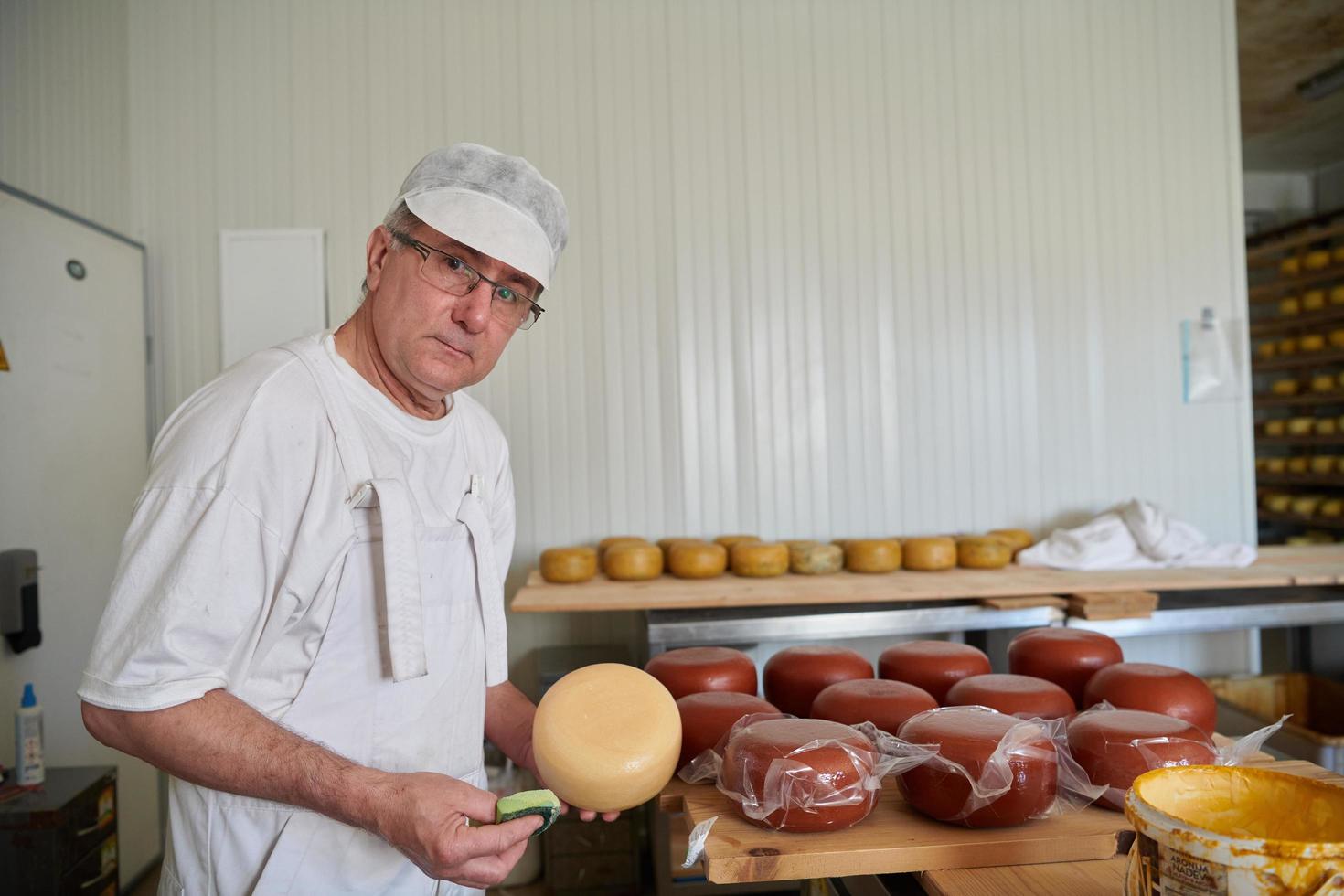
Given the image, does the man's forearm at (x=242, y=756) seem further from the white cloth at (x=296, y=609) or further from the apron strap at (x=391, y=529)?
the apron strap at (x=391, y=529)

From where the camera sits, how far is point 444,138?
Result: 3.37 m

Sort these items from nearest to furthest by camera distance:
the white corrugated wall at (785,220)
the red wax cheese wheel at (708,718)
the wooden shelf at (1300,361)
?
1. the red wax cheese wheel at (708,718)
2. the white corrugated wall at (785,220)
3. the wooden shelf at (1300,361)

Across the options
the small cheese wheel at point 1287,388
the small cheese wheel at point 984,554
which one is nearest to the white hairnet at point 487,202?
the small cheese wheel at point 984,554

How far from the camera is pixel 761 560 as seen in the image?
3008 millimetres

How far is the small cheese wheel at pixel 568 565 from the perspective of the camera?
2941mm

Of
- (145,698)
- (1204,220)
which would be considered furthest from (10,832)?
(1204,220)

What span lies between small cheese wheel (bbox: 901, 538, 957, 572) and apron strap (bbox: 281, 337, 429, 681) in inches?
93.2

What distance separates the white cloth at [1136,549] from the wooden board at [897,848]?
7.15 ft

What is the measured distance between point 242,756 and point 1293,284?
6533 millimetres

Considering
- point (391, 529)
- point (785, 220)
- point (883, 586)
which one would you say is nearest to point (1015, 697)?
point (391, 529)

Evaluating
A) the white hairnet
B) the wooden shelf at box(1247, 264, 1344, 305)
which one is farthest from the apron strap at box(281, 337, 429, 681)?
the wooden shelf at box(1247, 264, 1344, 305)

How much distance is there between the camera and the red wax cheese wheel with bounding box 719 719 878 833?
3.24 feet

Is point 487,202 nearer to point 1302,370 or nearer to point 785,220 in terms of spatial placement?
point 785,220

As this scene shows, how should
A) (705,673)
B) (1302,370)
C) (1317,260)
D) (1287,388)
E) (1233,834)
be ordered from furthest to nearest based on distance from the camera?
(1302,370) → (1287,388) → (1317,260) → (705,673) → (1233,834)
